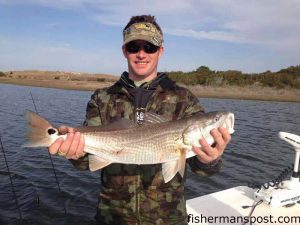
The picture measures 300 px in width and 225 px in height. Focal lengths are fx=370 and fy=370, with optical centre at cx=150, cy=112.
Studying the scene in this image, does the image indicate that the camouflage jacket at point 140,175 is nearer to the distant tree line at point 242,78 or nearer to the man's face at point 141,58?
the man's face at point 141,58

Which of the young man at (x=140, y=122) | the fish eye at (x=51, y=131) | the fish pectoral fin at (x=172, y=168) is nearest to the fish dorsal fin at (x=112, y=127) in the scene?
the young man at (x=140, y=122)

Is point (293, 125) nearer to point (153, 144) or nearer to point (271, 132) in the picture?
point (271, 132)

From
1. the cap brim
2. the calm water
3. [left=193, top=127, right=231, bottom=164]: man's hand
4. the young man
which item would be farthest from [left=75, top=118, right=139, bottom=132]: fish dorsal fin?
the calm water

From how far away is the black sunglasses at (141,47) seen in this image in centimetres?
420

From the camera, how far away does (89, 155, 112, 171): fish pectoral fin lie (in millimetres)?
4004

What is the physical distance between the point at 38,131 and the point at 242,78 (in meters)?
55.0

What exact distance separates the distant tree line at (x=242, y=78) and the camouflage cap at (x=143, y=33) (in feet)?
167

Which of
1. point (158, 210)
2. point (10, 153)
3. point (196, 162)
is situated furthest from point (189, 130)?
point (10, 153)

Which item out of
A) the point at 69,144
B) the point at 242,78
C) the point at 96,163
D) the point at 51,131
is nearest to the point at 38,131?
the point at 51,131

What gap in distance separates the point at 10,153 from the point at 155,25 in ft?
39.1

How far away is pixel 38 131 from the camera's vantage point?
12.9 ft

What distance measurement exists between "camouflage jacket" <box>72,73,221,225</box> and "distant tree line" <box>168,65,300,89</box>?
167 ft

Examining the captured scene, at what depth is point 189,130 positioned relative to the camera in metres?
3.86

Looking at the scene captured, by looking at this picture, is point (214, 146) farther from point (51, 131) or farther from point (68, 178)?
point (68, 178)
